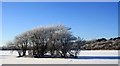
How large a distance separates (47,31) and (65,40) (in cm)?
140

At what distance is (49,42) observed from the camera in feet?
56.0

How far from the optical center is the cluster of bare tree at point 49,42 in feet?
54.6

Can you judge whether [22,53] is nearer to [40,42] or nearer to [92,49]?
[40,42]

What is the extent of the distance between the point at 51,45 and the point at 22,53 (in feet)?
8.16

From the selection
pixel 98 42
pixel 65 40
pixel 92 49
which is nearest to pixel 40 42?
pixel 65 40

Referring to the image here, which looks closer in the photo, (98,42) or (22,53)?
(22,53)

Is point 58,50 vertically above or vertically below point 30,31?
below

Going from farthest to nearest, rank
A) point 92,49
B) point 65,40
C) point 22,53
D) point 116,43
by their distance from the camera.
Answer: point 92,49 < point 116,43 < point 22,53 < point 65,40

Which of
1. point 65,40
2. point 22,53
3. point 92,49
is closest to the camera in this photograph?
point 65,40

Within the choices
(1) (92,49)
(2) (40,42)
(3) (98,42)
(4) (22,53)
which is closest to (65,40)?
(2) (40,42)

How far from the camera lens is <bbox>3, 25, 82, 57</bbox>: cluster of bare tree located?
1666 centimetres

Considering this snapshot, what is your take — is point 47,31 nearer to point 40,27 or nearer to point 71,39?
point 40,27

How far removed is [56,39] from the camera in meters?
16.7

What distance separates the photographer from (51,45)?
16891 mm
